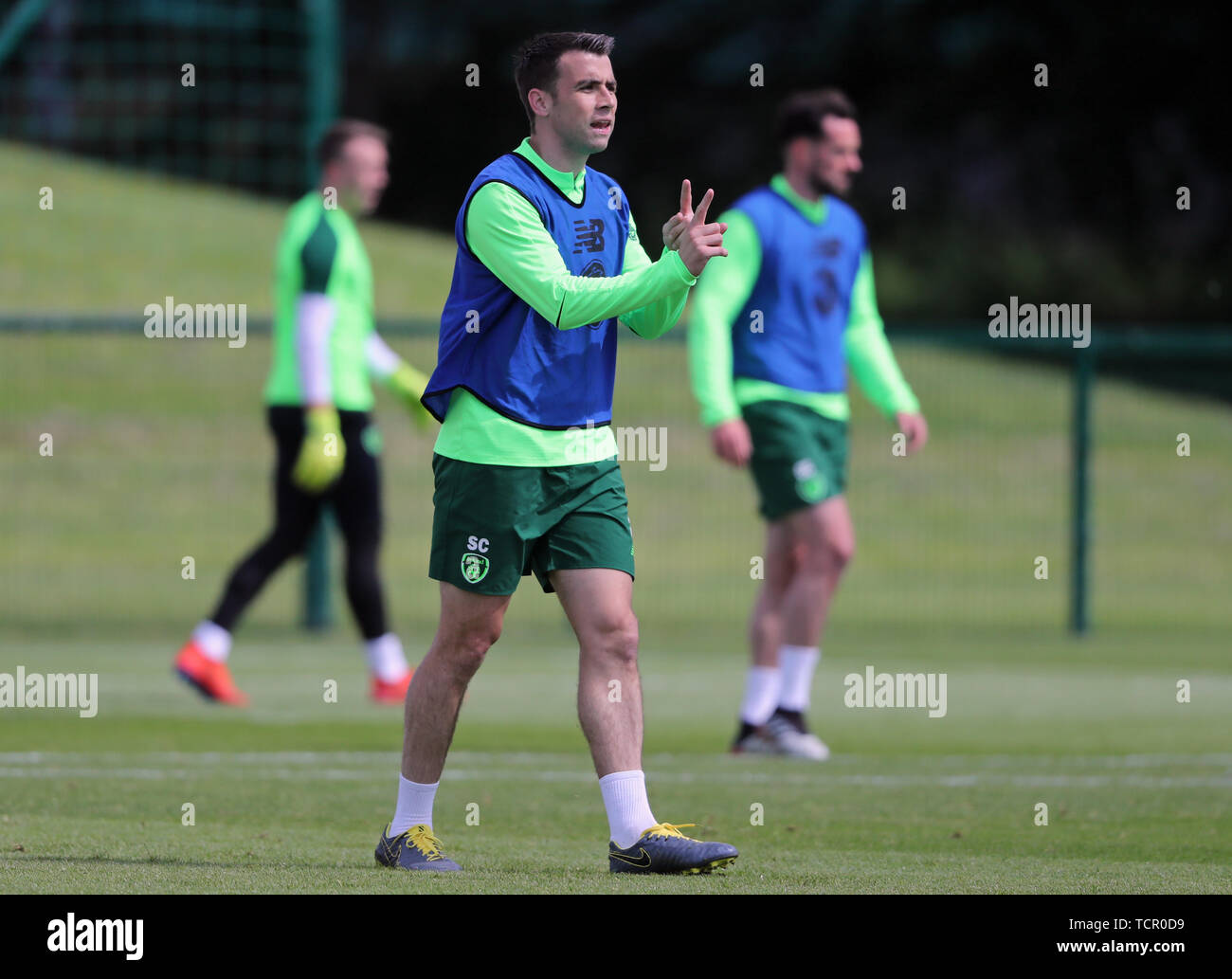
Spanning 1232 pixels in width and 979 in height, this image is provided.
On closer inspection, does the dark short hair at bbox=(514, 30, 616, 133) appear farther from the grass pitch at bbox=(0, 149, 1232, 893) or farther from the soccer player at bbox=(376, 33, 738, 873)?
the grass pitch at bbox=(0, 149, 1232, 893)

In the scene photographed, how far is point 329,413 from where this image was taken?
10.2 metres

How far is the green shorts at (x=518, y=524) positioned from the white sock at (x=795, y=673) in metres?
3.16

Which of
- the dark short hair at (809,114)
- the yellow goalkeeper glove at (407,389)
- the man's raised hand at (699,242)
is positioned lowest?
the man's raised hand at (699,242)

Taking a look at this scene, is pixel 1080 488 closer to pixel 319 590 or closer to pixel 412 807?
pixel 319 590

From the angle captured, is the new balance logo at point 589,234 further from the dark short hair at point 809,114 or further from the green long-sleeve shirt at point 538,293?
the dark short hair at point 809,114

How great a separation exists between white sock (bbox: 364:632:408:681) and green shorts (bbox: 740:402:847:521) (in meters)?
2.26

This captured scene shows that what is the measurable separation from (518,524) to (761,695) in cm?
342

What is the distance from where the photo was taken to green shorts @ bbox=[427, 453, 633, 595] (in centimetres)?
559

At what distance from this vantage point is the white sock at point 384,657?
10.3 m

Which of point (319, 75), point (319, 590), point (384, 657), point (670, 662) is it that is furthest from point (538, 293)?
point (319, 75)

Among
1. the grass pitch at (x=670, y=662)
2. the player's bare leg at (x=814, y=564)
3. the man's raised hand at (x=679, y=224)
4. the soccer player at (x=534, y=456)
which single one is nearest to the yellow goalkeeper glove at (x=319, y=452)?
the grass pitch at (x=670, y=662)

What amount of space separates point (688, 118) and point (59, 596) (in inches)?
833
